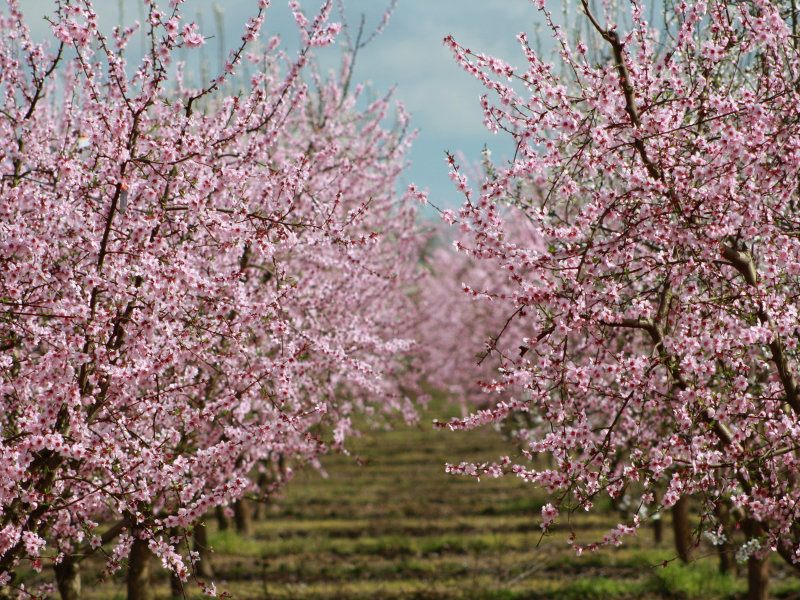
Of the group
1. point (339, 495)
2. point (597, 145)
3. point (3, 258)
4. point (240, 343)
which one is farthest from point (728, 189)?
point (339, 495)

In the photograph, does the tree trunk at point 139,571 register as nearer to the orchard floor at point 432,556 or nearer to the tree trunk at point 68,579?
the orchard floor at point 432,556

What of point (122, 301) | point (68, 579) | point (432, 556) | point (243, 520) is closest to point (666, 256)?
point (122, 301)

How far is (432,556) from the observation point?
10.5 meters

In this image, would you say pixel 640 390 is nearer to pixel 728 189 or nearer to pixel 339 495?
pixel 728 189

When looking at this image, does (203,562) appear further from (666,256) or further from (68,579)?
(666,256)

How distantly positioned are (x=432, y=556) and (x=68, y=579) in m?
6.36

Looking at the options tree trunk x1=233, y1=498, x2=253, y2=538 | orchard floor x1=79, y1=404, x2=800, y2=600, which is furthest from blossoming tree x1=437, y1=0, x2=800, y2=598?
tree trunk x1=233, y1=498, x2=253, y2=538

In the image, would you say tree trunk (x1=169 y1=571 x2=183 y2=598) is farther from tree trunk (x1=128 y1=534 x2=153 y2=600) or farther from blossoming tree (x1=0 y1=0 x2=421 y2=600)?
blossoming tree (x1=0 y1=0 x2=421 y2=600)

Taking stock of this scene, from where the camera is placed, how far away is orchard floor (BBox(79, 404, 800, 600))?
339 inches

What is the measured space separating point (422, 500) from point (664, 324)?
11312 millimetres

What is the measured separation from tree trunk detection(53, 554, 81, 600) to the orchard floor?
1047 millimetres

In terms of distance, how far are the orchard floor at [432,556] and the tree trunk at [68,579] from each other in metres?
1.05

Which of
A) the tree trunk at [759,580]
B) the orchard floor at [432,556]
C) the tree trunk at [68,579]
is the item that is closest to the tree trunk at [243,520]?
the orchard floor at [432,556]

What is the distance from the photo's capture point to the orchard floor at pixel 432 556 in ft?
28.2
